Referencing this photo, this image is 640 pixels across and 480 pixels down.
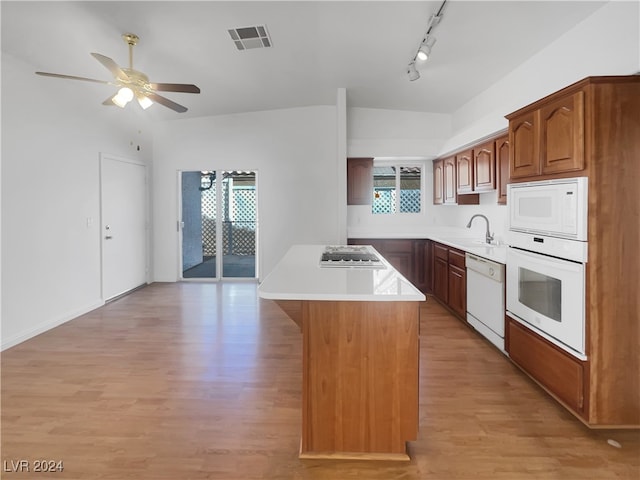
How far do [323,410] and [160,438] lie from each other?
0.96 meters

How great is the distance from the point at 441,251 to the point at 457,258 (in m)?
0.53

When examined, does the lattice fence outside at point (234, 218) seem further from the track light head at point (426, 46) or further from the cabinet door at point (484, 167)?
the track light head at point (426, 46)

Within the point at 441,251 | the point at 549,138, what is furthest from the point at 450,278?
the point at 549,138

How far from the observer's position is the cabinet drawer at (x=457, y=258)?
12.8 feet

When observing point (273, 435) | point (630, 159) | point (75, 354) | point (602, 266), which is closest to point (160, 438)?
point (273, 435)

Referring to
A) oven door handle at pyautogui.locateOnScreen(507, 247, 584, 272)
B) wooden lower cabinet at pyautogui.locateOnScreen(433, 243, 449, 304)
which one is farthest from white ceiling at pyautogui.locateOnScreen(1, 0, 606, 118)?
wooden lower cabinet at pyautogui.locateOnScreen(433, 243, 449, 304)

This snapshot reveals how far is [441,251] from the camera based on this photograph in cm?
456

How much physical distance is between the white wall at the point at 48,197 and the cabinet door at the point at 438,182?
476cm

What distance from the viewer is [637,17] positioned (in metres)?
2.21

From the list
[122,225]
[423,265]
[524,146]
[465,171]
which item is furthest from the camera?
[122,225]

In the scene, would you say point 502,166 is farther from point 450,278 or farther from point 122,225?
point 122,225

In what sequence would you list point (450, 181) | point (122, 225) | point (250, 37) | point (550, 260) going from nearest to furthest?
point (550, 260)
point (250, 37)
point (450, 181)
point (122, 225)

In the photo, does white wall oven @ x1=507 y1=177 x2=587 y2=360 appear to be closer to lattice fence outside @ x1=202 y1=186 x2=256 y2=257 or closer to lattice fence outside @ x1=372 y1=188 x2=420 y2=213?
lattice fence outside @ x1=372 y1=188 x2=420 y2=213

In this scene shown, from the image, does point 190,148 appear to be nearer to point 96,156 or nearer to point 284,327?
point 96,156
